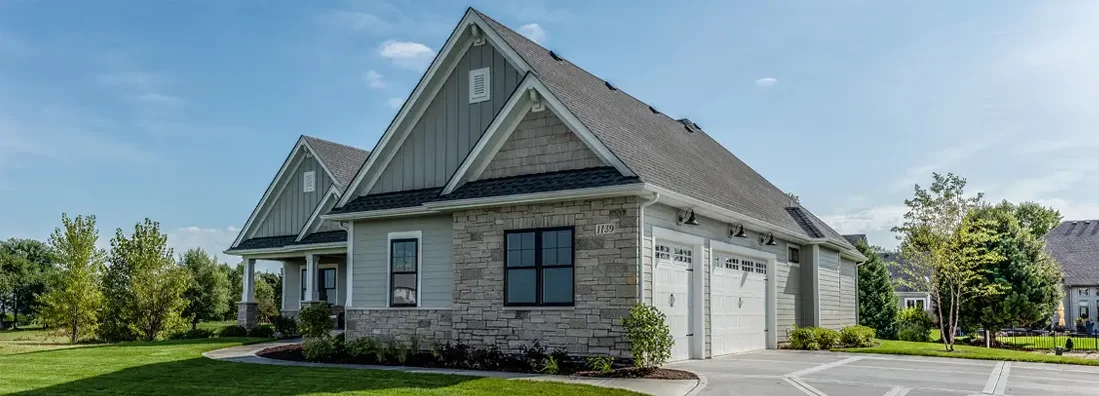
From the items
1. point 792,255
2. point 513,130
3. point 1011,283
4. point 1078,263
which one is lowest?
point 1011,283

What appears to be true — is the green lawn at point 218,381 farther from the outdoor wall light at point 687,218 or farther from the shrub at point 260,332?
the shrub at point 260,332

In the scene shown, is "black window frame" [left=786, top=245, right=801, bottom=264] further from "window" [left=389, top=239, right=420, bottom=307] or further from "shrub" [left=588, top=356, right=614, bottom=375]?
"window" [left=389, top=239, right=420, bottom=307]

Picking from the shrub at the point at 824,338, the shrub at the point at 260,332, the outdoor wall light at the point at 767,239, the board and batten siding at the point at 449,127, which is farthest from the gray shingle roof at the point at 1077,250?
the shrub at the point at 260,332

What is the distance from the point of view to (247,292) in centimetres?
2956

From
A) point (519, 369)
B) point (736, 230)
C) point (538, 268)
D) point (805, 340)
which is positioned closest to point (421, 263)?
point (538, 268)

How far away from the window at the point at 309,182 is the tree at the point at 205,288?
14.4 metres

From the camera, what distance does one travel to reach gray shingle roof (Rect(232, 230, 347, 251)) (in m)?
26.3

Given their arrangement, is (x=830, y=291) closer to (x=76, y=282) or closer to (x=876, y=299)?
(x=876, y=299)

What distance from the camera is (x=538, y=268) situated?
588 inches

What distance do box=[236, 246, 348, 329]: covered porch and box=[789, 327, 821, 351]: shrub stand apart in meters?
13.2

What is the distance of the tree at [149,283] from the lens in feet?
86.7

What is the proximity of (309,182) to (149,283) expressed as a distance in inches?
233

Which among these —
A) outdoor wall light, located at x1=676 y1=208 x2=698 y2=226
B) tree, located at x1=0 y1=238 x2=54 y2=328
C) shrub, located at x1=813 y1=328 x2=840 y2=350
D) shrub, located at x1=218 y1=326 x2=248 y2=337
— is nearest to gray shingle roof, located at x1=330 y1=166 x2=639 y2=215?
outdoor wall light, located at x1=676 y1=208 x2=698 y2=226

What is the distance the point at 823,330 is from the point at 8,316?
2144 inches
